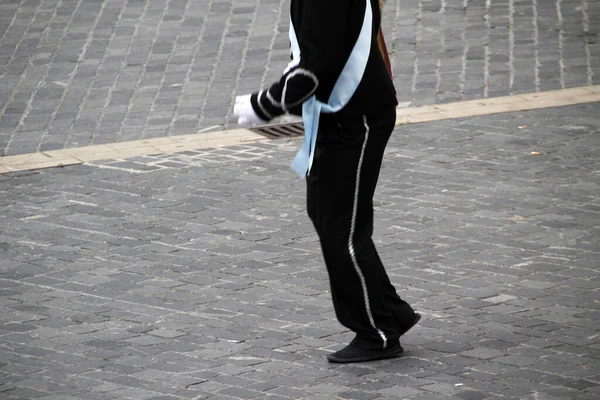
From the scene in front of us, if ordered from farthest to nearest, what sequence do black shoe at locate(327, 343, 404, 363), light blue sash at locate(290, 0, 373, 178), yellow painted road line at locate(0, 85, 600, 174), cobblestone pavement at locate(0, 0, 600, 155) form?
cobblestone pavement at locate(0, 0, 600, 155) → yellow painted road line at locate(0, 85, 600, 174) → black shoe at locate(327, 343, 404, 363) → light blue sash at locate(290, 0, 373, 178)

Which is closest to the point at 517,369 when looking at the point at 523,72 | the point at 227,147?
the point at 227,147

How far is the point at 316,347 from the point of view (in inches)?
203

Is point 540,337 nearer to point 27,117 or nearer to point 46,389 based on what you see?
point 46,389

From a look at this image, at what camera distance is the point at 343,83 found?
4.64 metres

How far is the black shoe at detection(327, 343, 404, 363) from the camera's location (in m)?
4.96

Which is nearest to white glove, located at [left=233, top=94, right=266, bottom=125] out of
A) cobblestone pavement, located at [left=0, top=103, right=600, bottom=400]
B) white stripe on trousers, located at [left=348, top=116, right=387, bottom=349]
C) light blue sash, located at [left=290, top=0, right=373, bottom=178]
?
light blue sash, located at [left=290, top=0, right=373, bottom=178]

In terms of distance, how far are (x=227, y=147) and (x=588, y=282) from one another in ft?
10.9

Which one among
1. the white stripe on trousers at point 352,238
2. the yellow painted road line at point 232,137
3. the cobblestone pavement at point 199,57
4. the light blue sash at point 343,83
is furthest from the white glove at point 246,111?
the cobblestone pavement at point 199,57

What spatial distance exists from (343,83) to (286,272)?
1.68 metres

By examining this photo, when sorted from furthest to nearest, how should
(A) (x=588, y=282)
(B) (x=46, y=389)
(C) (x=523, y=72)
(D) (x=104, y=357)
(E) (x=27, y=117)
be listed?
(C) (x=523, y=72) → (E) (x=27, y=117) → (A) (x=588, y=282) → (D) (x=104, y=357) → (B) (x=46, y=389)

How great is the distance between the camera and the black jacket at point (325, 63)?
4.46m

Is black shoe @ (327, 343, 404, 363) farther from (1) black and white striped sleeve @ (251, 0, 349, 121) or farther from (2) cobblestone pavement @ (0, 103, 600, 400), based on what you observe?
(1) black and white striped sleeve @ (251, 0, 349, 121)

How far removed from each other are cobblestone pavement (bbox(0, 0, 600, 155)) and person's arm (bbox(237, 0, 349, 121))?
13.4 feet

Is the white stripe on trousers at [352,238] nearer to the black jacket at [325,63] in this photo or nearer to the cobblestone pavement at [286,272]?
the black jacket at [325,63]
